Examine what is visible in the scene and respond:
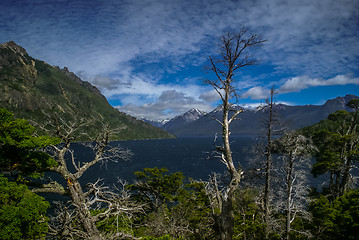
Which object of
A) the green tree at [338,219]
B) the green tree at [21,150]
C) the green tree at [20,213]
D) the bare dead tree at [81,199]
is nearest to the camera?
the green tree at [20,213]

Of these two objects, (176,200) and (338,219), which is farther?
(176,200)

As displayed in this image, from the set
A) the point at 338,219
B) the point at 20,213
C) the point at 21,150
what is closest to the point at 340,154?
→ the point at 338,219

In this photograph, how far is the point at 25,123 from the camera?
1360 centimetres

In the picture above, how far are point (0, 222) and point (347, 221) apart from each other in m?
22.2

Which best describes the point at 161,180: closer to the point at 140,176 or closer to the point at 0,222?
the point at 140,176

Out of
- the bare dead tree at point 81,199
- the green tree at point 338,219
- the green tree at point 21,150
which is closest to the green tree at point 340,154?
the green tree at point 338,219

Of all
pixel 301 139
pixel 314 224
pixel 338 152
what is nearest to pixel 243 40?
pixel 301 139

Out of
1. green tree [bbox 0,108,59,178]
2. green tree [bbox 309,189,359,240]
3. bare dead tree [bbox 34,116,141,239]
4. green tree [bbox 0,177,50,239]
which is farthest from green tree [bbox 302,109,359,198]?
green tree [bbox 0,108,59,178]

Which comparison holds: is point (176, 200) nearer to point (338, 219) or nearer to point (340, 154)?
point (338, 219)

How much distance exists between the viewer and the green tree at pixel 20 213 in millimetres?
10125

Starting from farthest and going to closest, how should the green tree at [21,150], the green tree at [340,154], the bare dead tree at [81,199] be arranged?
the green tree at [340,154] < the green tree at [21,150] < the bare dead tree at [81,199]

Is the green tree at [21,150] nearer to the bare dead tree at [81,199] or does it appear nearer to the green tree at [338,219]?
the bare dead tree at [81,199]

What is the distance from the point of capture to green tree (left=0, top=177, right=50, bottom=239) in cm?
1012

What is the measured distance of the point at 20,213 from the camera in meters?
10.6
